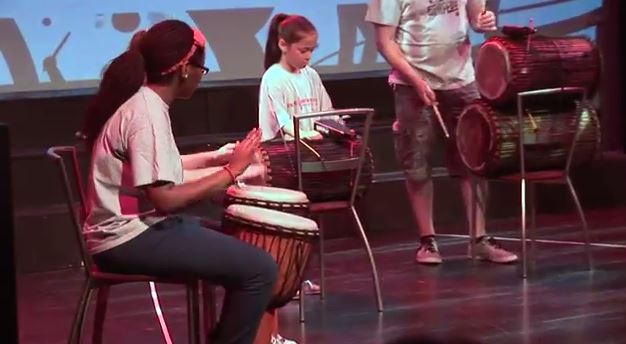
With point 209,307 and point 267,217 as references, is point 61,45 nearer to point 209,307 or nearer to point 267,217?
point 209,307

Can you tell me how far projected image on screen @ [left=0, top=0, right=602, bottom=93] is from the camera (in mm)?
5570

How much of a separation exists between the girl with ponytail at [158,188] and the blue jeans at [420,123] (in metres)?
1.91

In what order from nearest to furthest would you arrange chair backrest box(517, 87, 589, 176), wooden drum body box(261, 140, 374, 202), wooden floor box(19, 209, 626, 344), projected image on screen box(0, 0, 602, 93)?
wooden floor box(19, 209, 626, 344)
wooden drum body box(261, 140, 374, 202)
chair backrest box(517, 87, 589, 176)
projected image on screen box(0, 0, 602, 93)

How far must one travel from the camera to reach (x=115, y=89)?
327cm

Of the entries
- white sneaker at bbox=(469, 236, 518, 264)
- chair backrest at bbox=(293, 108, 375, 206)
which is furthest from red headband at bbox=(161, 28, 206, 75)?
white sneaker at bbox=(469, 236, 518, 264)

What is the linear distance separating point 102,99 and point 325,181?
130cm

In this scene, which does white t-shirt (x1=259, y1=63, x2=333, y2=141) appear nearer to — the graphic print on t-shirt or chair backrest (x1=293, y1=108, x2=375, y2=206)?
chair backrest (x1=293, y1=108, x2=375, y2=206)

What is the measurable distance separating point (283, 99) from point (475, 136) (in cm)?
99

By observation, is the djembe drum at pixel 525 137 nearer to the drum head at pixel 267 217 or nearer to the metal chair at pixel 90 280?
the drum head at pixel 267 217

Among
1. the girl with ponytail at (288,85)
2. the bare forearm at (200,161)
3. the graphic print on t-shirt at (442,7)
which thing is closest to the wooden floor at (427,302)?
the girl with ponytail at (288,85)

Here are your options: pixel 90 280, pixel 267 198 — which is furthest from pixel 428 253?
pixel 90 280

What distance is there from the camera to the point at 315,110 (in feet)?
15.0

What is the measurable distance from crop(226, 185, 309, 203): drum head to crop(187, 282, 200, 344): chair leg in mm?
308

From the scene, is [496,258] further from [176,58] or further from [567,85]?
[176,58]
